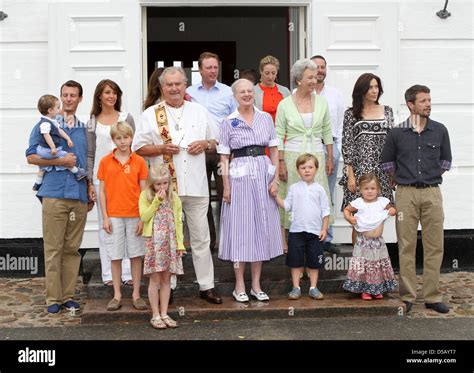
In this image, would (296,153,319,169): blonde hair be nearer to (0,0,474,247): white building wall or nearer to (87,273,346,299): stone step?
(87,273,346,299): stone step

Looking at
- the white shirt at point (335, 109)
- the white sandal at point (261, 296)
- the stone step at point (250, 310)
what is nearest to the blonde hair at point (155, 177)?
the stone step at point (250, 310)

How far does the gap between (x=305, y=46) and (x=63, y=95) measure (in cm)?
274

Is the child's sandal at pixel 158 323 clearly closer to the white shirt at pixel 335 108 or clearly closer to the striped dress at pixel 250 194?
the striped dress at pixel 250 194

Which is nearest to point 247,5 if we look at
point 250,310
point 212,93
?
point 212,93

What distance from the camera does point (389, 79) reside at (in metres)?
8.11

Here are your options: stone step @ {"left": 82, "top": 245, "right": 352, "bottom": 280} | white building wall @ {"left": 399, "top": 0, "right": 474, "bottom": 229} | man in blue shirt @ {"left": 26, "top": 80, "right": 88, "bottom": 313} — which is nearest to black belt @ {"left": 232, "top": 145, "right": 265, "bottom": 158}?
stone step @ {"left": 82, "top": 245, "right": 352, "bottom": 280}

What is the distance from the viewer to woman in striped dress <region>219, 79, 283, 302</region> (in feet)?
21.7

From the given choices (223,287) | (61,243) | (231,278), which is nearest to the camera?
(61,243)

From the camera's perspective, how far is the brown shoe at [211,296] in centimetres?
665

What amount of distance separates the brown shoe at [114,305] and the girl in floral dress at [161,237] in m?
0.37

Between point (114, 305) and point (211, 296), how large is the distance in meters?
0.78

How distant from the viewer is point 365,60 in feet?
26.8

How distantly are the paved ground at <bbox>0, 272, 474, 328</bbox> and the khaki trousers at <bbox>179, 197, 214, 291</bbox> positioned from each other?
62 centimetres

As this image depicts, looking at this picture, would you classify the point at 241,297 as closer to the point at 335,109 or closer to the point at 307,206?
the point at 307,206
